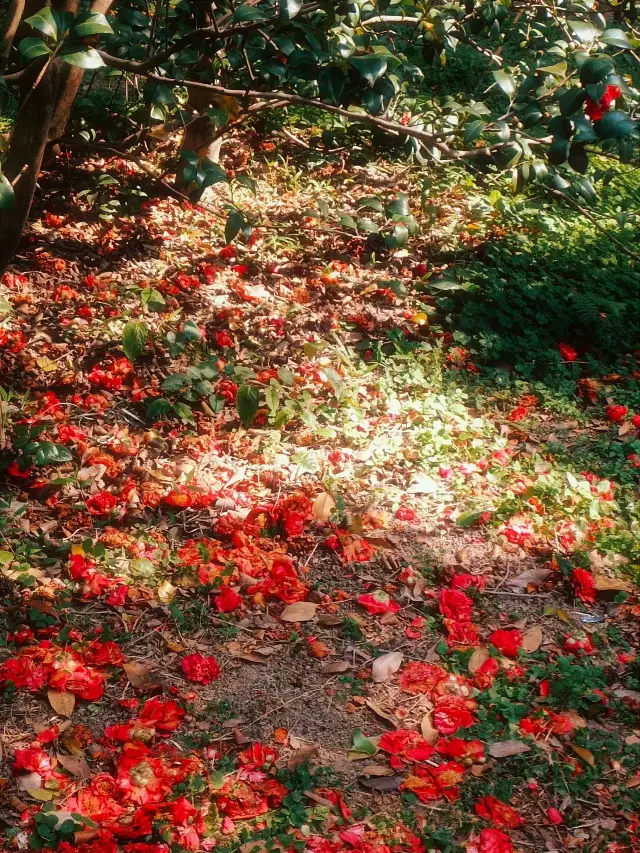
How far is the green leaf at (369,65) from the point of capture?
2.79 metres

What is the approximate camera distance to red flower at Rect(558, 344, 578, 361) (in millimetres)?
4219

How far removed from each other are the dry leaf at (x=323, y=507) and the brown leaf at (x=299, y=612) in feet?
1.35

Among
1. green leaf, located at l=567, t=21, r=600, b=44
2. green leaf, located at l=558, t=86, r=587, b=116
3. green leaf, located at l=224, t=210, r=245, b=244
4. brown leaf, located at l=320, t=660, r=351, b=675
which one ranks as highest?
green leaf, located at l=567, t=21, r=600, b=44

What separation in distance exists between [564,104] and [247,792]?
2493 mm

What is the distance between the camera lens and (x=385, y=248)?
15.3ft

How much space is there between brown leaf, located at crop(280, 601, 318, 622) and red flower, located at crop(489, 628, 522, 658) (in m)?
0.61

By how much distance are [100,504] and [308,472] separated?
0.84 metres

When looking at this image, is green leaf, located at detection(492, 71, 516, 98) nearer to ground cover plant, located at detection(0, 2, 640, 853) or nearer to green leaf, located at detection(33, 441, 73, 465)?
ground cover plant, located at detection(0, 2, 640, 853)

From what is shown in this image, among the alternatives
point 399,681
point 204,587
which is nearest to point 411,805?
point 399,681

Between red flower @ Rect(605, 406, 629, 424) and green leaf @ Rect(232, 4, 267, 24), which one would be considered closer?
green leaf @ Rect(232, 4, 267, 24)

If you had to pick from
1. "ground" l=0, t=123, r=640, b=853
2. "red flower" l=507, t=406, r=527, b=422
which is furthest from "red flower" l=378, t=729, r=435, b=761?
"red flower" l=507, t=406, r=527, b=422

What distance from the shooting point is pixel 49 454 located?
2.97 meters

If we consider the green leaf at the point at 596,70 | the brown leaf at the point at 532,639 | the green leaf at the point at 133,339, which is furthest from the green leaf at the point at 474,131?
the brown leaf at the point at 532,639

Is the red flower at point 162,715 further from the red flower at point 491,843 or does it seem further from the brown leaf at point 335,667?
the red flower at point 491,843
